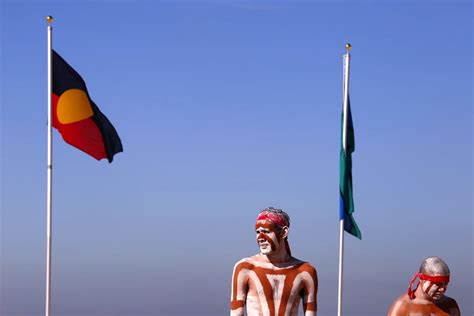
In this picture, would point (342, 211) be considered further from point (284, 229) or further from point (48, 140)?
point (48, 140)

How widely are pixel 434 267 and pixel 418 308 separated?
768mm

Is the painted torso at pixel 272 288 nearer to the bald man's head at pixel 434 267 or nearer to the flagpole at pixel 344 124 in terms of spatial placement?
the bald man's head at pixel 434 267

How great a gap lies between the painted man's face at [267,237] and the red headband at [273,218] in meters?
0.08

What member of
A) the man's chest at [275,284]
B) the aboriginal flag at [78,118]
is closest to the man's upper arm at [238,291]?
the man's chest at [275,284]

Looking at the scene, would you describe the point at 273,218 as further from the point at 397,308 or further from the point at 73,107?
the point at 73,107

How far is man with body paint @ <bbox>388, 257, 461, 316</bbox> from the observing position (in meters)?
17.5

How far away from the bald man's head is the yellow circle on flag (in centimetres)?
804

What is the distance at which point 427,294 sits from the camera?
1762 centimetres

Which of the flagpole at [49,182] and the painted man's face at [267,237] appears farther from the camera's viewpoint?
the flagpole at [49,182]

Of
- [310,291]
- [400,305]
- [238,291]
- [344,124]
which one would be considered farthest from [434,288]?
[344,124]

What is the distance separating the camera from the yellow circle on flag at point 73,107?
2128 cm

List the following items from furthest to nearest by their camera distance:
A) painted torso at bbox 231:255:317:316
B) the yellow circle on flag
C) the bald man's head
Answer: the yellow circle on flag, painted torso at bbox 231:255:317:316, the bald man's head

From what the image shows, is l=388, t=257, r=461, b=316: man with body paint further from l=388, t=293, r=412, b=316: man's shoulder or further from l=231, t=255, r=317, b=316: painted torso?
l=231, t=255, r=317, b=316: painted torso

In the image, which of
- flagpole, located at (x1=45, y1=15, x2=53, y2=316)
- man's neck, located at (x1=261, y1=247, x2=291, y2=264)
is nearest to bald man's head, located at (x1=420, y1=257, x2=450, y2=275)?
man's neck, located at (x1=261, y1=247, x2=291, y2=264)
